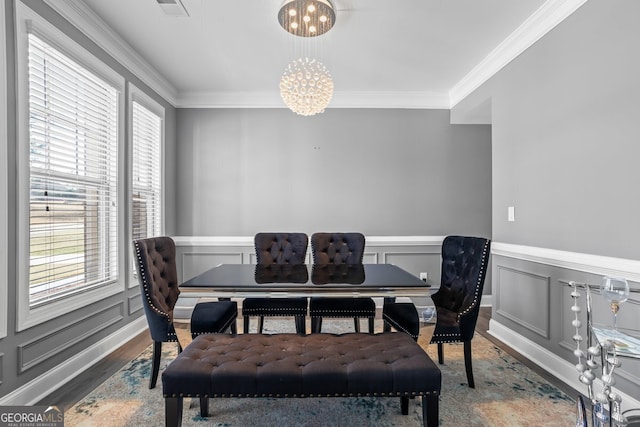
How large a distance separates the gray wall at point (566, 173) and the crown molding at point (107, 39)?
351 cm

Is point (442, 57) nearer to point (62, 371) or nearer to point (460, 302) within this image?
point (460, 302)

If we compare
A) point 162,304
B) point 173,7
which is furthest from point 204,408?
point 173,7

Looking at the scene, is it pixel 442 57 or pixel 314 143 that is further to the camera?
pixel 314 143

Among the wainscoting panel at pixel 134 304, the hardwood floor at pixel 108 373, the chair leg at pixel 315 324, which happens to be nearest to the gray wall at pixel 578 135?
the hardwood floor at pixel 108 373

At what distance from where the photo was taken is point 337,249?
126 inches

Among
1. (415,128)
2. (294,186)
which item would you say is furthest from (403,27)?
(294,186)

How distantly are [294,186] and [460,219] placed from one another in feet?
7.24

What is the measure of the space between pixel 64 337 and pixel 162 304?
0.80m

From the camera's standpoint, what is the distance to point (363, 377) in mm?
1492

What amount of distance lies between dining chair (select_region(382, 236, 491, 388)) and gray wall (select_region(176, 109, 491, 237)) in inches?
67.6

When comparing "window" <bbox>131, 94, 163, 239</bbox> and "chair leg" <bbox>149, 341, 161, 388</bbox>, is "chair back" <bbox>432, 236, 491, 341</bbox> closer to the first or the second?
"chair leg" <bbox>149, 341, 161, 388</bbox>

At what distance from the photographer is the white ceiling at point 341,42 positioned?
97.9 inches

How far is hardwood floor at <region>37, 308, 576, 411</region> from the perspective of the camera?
2.14 m

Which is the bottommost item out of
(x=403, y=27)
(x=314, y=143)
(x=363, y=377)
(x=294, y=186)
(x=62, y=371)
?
(x=62, y=371)
